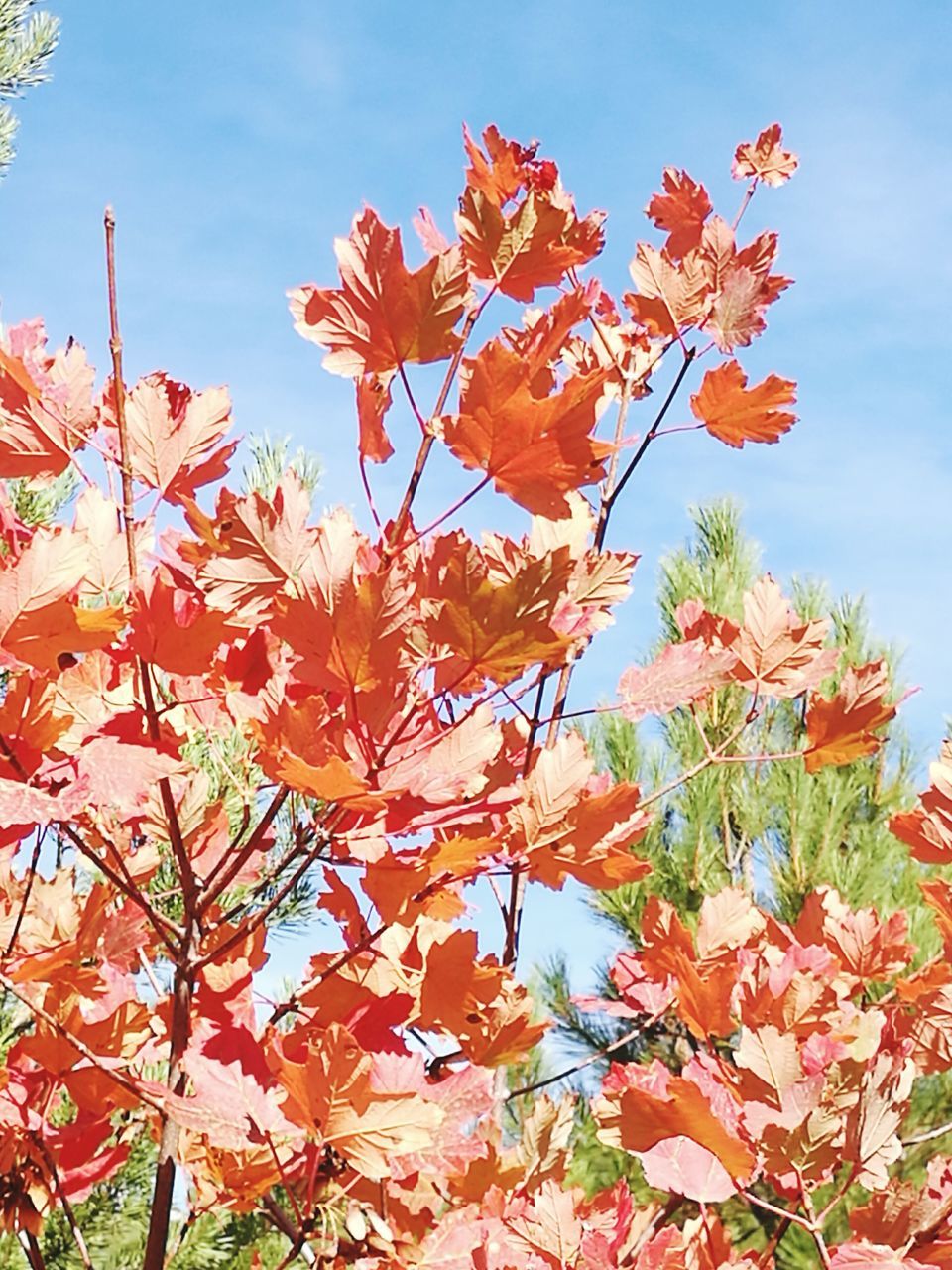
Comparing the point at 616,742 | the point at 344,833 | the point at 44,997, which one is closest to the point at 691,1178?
the point at 344,833

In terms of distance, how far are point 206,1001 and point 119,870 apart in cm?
6

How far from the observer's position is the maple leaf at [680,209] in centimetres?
75

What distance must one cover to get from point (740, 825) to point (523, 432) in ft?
12.3

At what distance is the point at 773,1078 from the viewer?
0.48 meters

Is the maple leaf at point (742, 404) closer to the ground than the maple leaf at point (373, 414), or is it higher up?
higher up

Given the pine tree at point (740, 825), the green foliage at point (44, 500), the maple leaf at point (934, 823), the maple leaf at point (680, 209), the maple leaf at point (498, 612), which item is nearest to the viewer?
the maple leaf at point (498, 612)

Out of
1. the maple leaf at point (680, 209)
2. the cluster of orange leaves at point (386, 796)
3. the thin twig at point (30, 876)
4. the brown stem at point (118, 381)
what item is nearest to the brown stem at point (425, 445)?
the cluster of orange leaves at point (386, 796)

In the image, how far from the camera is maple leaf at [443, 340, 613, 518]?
433 millimetres

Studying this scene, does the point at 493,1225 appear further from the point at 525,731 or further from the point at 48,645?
the point at 48,645

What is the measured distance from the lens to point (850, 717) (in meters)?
0.65

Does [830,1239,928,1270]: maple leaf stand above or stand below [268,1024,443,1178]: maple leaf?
below

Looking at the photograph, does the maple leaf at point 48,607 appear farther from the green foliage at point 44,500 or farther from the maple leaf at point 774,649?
the green foliage at point 44,500

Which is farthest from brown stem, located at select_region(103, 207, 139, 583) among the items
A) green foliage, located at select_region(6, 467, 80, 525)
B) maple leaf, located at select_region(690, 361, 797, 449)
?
green foliage, located at select_region(6, 467, 80, 525)

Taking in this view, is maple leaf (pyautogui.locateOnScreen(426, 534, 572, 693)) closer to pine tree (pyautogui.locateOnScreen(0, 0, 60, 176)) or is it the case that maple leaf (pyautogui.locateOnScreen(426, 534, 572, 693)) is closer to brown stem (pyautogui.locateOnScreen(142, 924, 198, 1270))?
brown stem (pyautogui.locateOnScreen(142, 924, 198, 1270))
